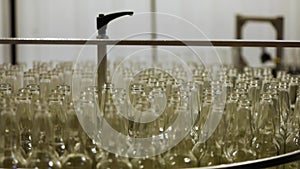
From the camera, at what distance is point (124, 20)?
4.24 m

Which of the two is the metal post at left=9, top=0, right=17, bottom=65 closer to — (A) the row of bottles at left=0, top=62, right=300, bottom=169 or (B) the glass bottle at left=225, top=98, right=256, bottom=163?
(A) the row of bottles at left=0, top=62, right=300, bottom=169

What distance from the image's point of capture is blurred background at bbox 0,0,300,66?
162 inches

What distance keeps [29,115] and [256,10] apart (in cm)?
364

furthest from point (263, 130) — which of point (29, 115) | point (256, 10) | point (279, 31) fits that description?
point (256, 10)

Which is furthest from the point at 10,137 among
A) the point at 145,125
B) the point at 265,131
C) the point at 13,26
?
the point at 13,26

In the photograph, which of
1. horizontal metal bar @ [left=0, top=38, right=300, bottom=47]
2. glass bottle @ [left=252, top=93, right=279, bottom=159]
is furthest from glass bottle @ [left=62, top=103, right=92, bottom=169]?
glass bottle @ [left=252, top=93, right=279, bottom=159]

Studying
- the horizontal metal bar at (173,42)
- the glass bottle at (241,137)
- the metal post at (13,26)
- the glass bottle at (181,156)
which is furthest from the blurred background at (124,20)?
the glass bottle at (181,156)

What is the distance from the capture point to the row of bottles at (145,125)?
1072 mm

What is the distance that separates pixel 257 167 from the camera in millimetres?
991

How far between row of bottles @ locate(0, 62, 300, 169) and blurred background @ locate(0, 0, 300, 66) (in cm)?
256

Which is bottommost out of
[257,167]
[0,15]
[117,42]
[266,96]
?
[257,167]

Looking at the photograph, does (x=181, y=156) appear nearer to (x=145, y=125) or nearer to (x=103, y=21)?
(x=145, y=125)

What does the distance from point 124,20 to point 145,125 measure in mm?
3134

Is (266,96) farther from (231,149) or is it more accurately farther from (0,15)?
(0,15)
